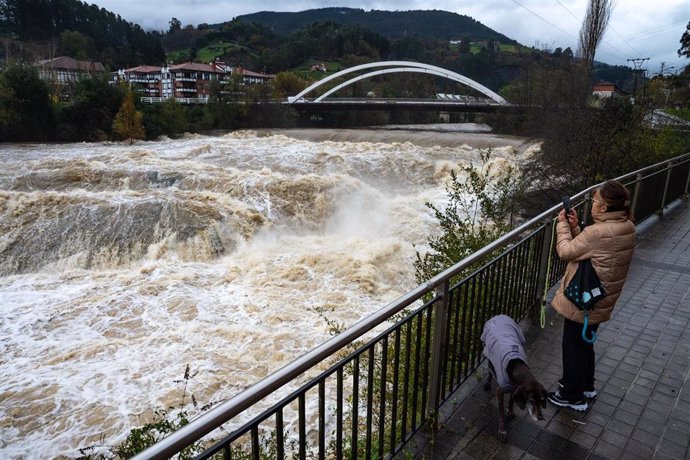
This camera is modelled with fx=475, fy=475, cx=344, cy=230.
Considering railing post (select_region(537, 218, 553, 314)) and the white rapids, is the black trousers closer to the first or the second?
railing post (select_region(537, 218, 553, 314))

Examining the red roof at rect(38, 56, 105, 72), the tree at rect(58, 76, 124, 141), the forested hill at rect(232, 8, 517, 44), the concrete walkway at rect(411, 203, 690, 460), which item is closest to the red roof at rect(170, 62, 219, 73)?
the red roof at rect(38, 56, 105, 72)

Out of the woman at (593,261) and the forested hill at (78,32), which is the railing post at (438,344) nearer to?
the woman at (593,261)

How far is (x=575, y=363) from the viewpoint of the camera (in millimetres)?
3195

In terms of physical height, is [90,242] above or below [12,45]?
below

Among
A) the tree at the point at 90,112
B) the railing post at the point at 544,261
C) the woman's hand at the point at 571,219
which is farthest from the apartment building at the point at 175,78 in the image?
the woman's hand at the point at 571,219

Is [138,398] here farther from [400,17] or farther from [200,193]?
[400,17]

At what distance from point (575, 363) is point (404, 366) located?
4.19 ft

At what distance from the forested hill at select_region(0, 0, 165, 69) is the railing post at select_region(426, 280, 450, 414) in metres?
80.9

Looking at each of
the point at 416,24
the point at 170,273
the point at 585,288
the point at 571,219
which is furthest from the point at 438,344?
the point at 416,24

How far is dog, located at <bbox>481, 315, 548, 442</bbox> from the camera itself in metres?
2.64

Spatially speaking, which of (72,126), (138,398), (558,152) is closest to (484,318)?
(138,398)

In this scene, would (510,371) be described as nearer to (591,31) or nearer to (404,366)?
(404,366)

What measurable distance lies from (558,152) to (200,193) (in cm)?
1015

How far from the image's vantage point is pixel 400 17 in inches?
7254
